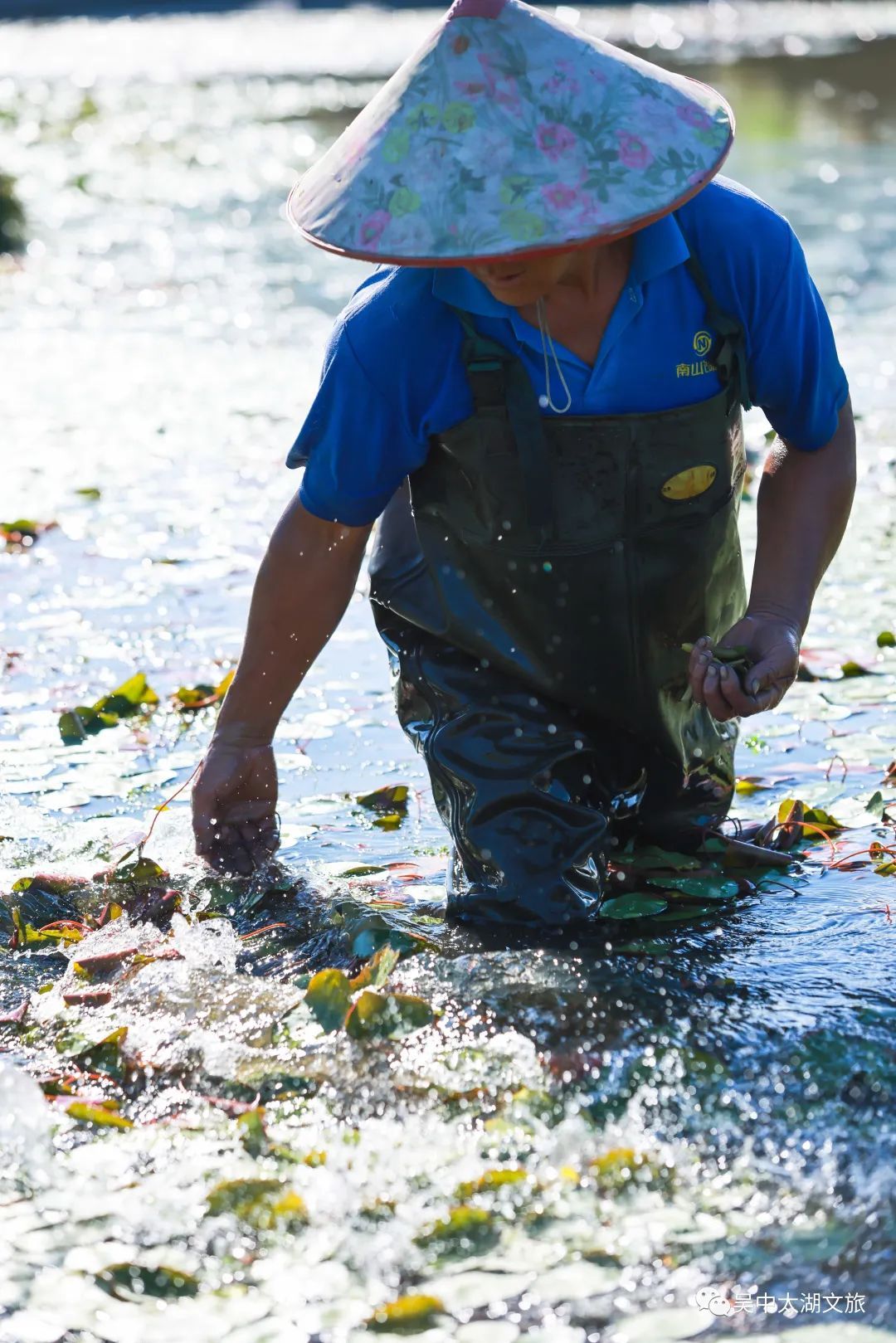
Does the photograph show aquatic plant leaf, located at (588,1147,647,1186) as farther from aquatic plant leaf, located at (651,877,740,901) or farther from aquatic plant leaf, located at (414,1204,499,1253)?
aquatic plant leaf, located at (651,877,740,901)

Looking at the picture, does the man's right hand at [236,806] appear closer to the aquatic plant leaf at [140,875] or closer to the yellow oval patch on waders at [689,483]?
the aquatic plant leaf at [140,875]

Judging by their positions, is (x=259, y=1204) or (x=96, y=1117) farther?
(x=96, y=1117)

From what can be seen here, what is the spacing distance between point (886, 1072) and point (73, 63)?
89.8 feet

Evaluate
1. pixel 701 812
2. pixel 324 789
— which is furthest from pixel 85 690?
pixel 701 812

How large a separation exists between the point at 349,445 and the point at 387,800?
1146 millimetres

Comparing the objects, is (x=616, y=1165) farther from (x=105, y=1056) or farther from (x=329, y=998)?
(x=105, y=1056)

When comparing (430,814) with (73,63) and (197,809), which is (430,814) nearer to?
(197,809)

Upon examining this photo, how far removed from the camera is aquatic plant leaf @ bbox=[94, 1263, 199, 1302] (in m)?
2.27

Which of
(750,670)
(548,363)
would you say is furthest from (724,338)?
(750,670)

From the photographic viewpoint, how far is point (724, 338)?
2.99m

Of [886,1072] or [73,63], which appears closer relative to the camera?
[886,1072]

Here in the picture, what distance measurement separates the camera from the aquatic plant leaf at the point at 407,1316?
85.4 inches

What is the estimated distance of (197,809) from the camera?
327 centimetres

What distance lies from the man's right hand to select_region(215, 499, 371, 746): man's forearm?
1.4 inches
